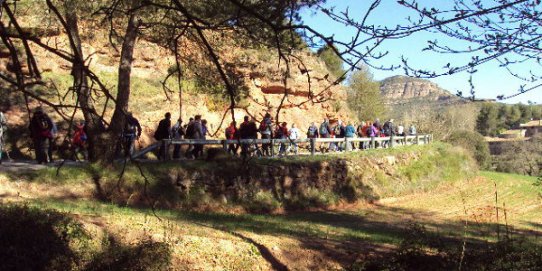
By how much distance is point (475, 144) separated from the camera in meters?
56.6

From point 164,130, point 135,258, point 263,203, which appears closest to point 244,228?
point 135,258

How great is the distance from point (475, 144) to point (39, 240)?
176ft

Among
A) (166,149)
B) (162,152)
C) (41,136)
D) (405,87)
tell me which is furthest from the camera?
(405,87)

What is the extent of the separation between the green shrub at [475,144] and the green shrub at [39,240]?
167 ft

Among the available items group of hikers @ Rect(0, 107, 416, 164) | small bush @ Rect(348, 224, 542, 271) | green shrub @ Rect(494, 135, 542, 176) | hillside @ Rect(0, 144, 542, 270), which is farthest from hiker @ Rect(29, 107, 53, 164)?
green shrub @ Rect(494, 135, 542, 176)

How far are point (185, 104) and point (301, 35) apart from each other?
20188 millimetres

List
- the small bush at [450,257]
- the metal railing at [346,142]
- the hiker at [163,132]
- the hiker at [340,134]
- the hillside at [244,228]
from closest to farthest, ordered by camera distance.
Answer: the small bush at [450,257] < the hillside at [244,228] < the hiker at [163,132] < the metal railing at [346,142] < the hiker at [340,134]

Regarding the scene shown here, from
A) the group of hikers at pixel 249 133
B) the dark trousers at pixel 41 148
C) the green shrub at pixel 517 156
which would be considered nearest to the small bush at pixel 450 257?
the group of hikers at pixel 249 133

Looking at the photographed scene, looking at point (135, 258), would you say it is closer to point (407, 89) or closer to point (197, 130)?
point (197, 130)

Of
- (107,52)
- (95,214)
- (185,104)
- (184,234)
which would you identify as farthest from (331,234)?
(107,52)

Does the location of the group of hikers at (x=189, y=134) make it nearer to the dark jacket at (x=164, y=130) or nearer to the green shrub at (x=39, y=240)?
the dark jacket at (x=164, y=130)

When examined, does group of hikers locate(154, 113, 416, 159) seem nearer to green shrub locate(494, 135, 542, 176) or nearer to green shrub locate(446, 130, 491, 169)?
green shrub locate(446, 130, 491, 169)

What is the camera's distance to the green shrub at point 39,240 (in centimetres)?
842

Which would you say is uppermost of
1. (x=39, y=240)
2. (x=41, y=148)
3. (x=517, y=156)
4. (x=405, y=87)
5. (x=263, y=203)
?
(x=405, y=87)
